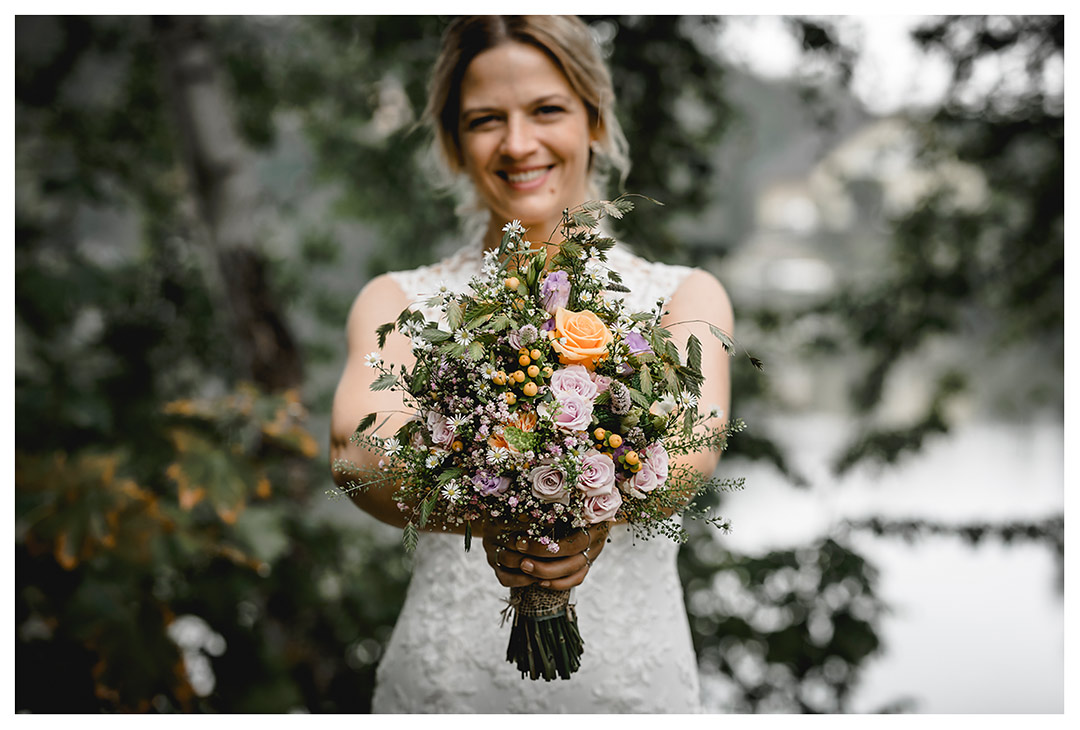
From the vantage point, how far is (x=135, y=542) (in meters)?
2.54

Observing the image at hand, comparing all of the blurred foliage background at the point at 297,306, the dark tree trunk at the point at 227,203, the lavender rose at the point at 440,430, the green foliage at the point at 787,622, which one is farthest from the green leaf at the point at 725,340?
the dark tree trunk at the point at 227,203

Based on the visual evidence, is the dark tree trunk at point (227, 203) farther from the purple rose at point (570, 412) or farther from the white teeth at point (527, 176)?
the purple rose at point (570, 412)

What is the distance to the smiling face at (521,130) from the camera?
1.81m

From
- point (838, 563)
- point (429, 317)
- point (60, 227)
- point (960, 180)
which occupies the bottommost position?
point (838, 563)

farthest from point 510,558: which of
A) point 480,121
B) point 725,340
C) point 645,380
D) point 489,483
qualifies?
point 480,121

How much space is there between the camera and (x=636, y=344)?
4.55 ft

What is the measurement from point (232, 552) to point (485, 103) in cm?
173

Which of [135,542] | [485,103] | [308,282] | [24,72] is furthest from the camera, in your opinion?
[308,282]

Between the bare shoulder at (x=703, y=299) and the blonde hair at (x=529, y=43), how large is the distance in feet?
1.17

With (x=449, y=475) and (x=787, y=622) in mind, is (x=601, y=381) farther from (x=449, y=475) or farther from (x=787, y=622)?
(x=787, y=622)

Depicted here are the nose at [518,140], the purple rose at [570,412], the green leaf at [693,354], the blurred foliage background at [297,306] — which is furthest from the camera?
the blurred foliage background at [297,306]

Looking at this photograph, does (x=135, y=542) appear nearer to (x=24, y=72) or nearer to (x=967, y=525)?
(x=24, y=72)

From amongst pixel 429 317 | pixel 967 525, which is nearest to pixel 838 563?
pixel 967 525

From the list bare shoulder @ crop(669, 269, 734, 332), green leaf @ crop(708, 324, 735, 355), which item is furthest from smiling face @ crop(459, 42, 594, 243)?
green leaf @ crop(708, 324, 735, 355)
